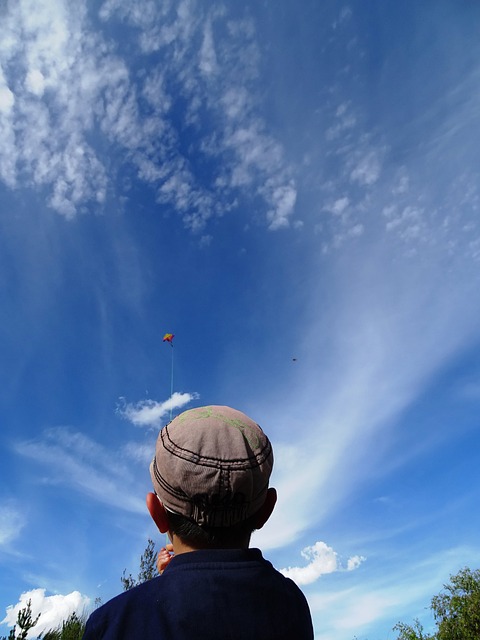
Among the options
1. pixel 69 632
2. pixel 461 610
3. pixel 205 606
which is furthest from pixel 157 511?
pixel 461 610

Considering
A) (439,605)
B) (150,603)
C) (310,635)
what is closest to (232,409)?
(150,603)

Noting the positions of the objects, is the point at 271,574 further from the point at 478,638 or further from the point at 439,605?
the point at 439,605

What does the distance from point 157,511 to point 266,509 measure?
0.42 m

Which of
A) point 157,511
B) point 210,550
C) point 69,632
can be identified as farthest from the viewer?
point 69,632

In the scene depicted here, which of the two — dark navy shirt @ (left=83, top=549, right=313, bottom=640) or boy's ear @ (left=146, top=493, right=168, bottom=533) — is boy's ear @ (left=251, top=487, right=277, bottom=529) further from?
boy's ear @ (left=146, top=493, right=168, bottom=533)

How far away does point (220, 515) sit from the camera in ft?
4.83

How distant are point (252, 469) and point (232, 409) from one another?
0.93 feet

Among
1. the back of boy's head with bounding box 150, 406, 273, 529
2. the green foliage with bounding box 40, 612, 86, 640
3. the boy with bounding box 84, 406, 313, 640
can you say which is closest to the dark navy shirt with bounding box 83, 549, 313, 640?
the boy with bounding box 84, 406, 313, 640

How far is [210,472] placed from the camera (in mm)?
1460

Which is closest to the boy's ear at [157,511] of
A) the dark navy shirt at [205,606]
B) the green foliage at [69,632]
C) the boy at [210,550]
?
Result: the boy at [210,550]

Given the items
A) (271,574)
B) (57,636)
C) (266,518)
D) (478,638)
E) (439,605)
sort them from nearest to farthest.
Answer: (271,574) → (266,518) → (57,636) → (478,638) → (439,605)

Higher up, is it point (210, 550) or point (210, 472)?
point (210, 472)

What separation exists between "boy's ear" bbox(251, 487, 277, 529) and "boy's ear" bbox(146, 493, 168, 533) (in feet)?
1.14

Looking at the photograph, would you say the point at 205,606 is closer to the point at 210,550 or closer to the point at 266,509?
the point at 210,550
